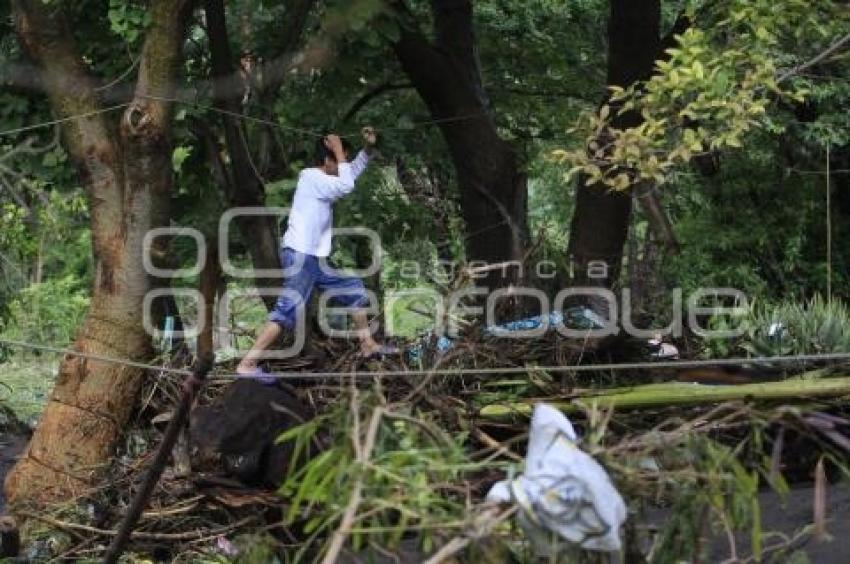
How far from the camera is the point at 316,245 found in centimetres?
687

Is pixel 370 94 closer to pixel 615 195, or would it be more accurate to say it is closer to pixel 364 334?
pixel 615 195

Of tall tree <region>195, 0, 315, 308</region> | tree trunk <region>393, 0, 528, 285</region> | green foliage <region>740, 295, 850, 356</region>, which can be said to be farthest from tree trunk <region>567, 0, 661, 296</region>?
tall tree <region>195, 0, 315, 308</region>

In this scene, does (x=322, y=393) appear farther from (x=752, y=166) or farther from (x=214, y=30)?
(x=752, y=166)

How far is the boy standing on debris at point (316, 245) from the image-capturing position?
22.0 ft

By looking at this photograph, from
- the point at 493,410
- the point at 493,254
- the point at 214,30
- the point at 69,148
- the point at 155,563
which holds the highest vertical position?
the point at 214,30

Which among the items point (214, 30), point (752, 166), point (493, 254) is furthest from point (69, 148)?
point (752, 166)

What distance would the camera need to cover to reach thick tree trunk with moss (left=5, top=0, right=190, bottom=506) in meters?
6.30

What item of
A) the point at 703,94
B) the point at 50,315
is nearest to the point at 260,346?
the point at 703,94

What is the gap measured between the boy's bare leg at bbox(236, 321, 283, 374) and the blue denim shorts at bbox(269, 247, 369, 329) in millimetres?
46

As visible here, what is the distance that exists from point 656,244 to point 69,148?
24.8 feet

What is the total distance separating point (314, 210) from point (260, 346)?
910 millimetres

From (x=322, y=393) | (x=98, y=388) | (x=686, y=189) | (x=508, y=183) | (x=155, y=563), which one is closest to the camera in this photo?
(x=155, y=563)

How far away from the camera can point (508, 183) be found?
33.6 ft

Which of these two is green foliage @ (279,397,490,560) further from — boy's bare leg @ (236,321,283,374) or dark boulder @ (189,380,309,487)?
boy's bare leg @ (236,321,283,374)
